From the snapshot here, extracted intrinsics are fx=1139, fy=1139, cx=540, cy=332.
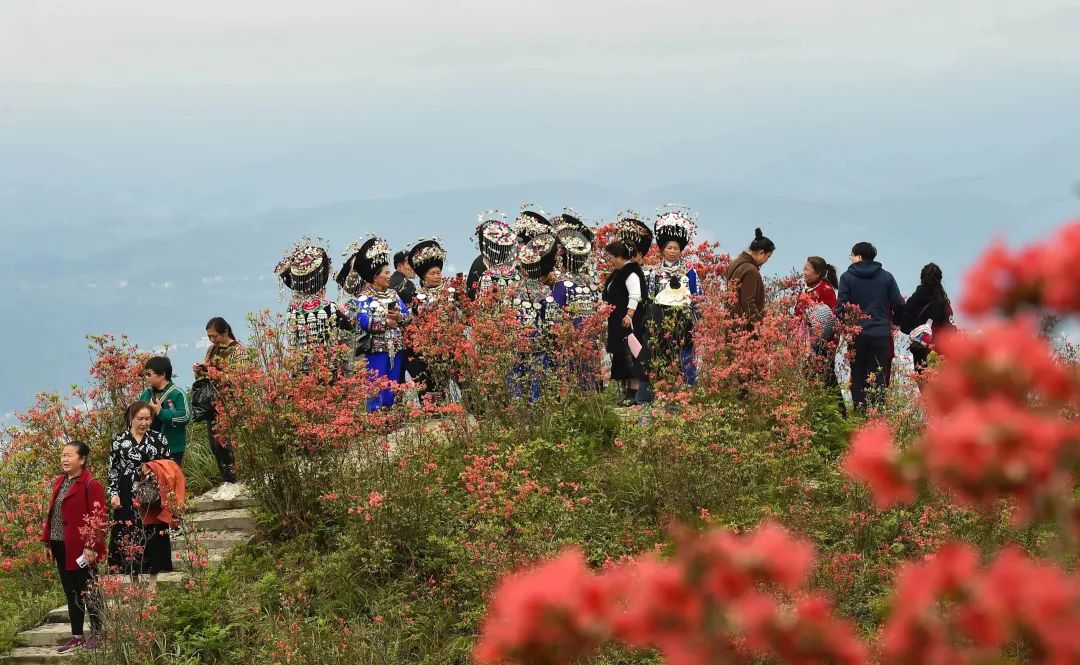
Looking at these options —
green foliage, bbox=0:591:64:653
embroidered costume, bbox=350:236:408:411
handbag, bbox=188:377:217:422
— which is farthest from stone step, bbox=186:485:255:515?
embroidered costume, bbox=350:236:408:411

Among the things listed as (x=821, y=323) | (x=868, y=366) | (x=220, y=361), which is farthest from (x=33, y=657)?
(x=868, y=366)

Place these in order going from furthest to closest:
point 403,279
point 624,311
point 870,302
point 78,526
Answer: point 403,279
point 624,311
point 870,302
point 78,526

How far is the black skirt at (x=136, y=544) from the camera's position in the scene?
959 cm

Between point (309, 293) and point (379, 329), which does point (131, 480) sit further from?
point (379, 329)

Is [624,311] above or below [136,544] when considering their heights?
above

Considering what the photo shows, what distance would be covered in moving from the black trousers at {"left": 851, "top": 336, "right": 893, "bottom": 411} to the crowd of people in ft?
0.05

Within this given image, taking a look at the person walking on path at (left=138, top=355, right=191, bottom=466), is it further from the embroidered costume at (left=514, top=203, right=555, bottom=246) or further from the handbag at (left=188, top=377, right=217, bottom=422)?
the embroidered costume at (left=514, top=203, right=555, bottom=246)

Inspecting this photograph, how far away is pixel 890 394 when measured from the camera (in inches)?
406

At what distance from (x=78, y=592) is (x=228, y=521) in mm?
1725

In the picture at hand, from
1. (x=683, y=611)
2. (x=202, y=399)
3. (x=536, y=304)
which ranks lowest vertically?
(x=202, y=399)

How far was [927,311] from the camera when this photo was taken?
464 inches

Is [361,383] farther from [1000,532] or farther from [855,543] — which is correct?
[1000,532]

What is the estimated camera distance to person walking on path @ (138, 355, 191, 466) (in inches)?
422

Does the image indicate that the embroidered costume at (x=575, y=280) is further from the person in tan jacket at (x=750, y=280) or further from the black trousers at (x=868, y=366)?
the black trousers at (x=868, y=366)
